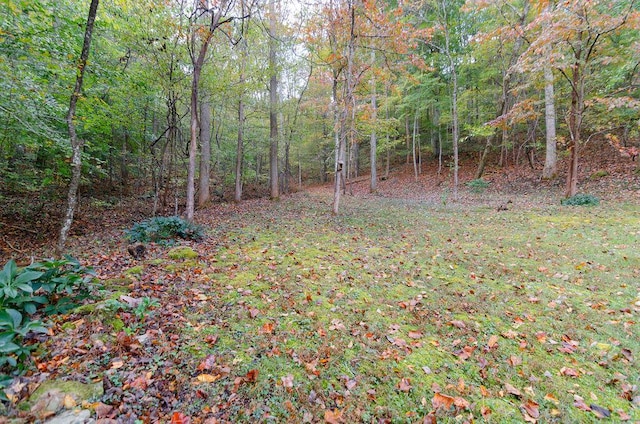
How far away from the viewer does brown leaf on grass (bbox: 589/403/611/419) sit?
228cm

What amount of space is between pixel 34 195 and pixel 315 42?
38.3ft

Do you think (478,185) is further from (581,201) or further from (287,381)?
(287,381)

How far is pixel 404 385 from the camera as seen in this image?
2531 millimetres

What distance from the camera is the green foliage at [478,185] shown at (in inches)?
622

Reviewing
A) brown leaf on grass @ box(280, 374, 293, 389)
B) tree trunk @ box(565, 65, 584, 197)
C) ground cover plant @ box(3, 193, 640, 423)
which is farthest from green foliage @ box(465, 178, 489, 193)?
brown leaf on grass @ box(280, 374, 293, 389)

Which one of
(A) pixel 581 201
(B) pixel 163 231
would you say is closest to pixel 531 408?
(B) pixel 163 231

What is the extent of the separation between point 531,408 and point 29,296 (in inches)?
178

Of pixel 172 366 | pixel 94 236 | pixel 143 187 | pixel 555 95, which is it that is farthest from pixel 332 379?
pixel 143 187

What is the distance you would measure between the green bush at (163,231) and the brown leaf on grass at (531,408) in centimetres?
621

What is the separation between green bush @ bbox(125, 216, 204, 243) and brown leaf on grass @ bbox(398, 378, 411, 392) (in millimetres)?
5392

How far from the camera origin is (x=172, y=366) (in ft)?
8.27

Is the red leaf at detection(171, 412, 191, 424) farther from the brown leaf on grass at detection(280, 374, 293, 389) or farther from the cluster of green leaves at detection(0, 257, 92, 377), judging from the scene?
the cluster of green leaves at detection(0, 257, 92, 377)

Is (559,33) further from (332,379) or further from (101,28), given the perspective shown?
(101,28)

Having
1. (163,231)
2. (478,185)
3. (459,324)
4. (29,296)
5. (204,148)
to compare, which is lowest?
(459,324)
